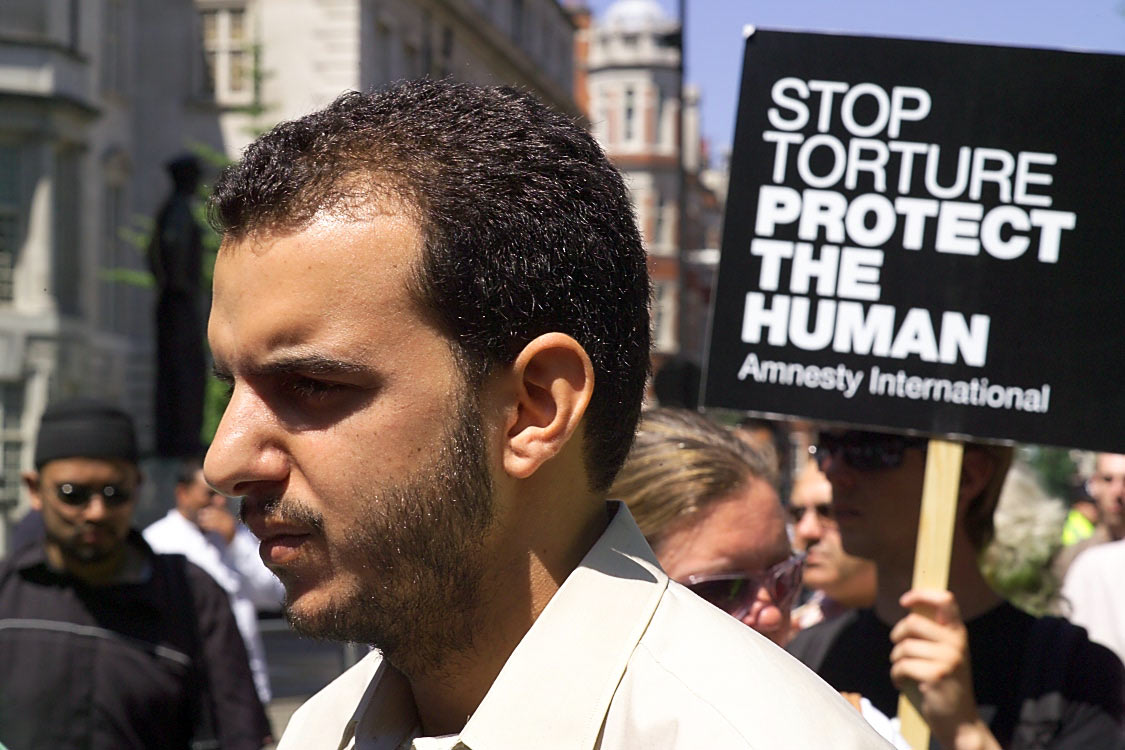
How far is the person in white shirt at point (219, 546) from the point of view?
7.54 metres

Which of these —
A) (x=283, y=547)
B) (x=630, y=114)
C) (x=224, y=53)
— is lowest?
(x=283, y=547)

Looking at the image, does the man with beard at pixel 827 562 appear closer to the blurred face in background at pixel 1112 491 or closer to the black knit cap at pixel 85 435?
the black knit cap at pixel 85 435

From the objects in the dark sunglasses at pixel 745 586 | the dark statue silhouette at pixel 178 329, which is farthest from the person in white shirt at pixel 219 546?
the dark statue silhouette at pixel 178 329

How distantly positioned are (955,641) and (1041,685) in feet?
0.70

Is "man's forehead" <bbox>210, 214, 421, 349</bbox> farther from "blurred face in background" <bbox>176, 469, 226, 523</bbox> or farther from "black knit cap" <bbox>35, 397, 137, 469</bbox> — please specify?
"blurred face in background" <bbox>176, 469, 226, 523</bbox>

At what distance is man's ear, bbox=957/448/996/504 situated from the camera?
3414mm

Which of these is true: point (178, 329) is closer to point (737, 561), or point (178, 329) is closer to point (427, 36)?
point (737, 561)

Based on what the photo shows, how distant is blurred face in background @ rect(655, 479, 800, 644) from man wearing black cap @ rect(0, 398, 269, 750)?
1878 millimetres

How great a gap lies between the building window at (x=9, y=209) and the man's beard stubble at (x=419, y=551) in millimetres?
26872

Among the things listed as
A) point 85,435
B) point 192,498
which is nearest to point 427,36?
point 192,498

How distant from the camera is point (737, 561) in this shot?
2984 millimetres

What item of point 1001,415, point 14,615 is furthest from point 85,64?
point 1001,415

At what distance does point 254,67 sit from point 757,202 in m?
29.1

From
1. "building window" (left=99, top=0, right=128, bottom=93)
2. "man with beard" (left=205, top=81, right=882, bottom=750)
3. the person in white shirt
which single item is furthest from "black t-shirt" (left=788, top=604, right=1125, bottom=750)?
"building window" (left=99, top=0, right=128, bottom=93)
